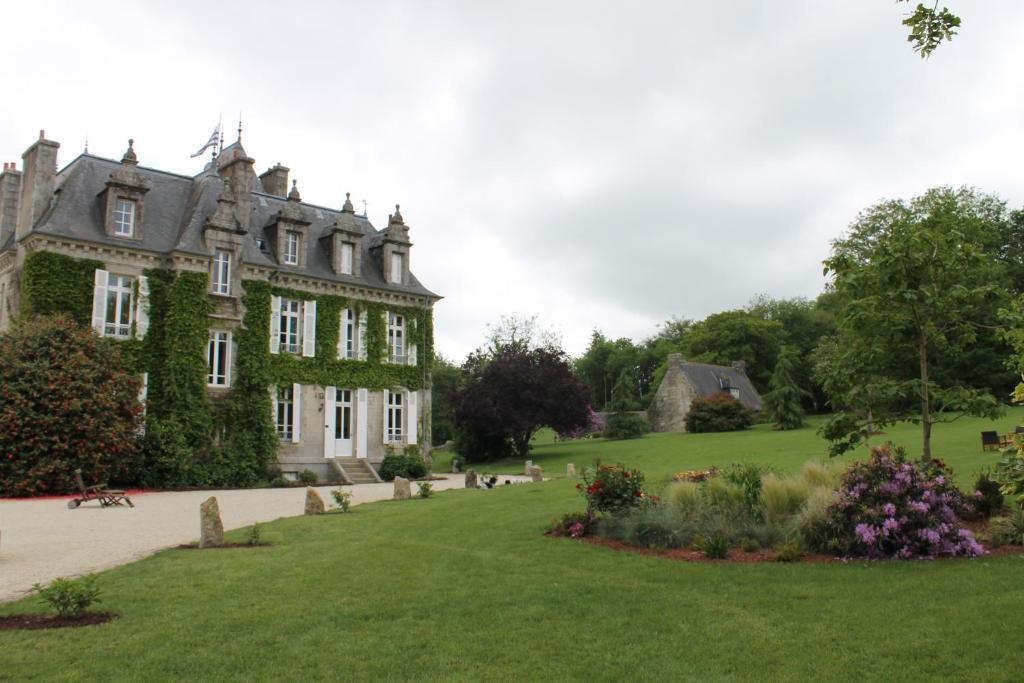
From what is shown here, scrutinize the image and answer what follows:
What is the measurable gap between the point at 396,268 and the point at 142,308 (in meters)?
11.1

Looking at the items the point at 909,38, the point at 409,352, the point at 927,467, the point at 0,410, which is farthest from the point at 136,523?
the point at 409,352

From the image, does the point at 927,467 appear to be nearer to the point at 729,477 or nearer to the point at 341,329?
the point at 729,477

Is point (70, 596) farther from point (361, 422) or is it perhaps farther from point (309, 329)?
point (361, 422)

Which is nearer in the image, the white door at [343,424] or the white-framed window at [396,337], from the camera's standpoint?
the white door at [343,424]

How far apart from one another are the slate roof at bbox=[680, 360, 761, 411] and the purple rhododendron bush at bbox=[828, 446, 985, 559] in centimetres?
4641

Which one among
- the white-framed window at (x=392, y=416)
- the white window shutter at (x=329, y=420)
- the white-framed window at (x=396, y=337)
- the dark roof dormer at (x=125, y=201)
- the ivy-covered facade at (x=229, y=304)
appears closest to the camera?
the ivy-covered facade at (x=229, y=304)

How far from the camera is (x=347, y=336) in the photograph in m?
31.7

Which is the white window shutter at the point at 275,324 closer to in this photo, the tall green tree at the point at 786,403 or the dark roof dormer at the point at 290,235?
the dark roof dormer at the point at 290,235

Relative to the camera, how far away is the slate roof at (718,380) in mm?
56844

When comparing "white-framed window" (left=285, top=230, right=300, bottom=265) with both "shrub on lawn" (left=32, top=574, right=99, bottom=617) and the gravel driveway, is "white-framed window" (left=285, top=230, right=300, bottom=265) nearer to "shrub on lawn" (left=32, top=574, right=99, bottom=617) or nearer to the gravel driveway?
the gravel driveway

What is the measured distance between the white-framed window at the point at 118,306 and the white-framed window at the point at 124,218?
1.67 meters

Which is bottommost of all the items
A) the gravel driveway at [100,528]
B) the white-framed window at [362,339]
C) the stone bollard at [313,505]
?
the gravel driveway at [100,528]

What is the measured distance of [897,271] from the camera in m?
12.0

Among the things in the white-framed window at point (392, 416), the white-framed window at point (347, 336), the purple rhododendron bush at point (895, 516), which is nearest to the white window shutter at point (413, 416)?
the white-framed window at point (392, 416)
